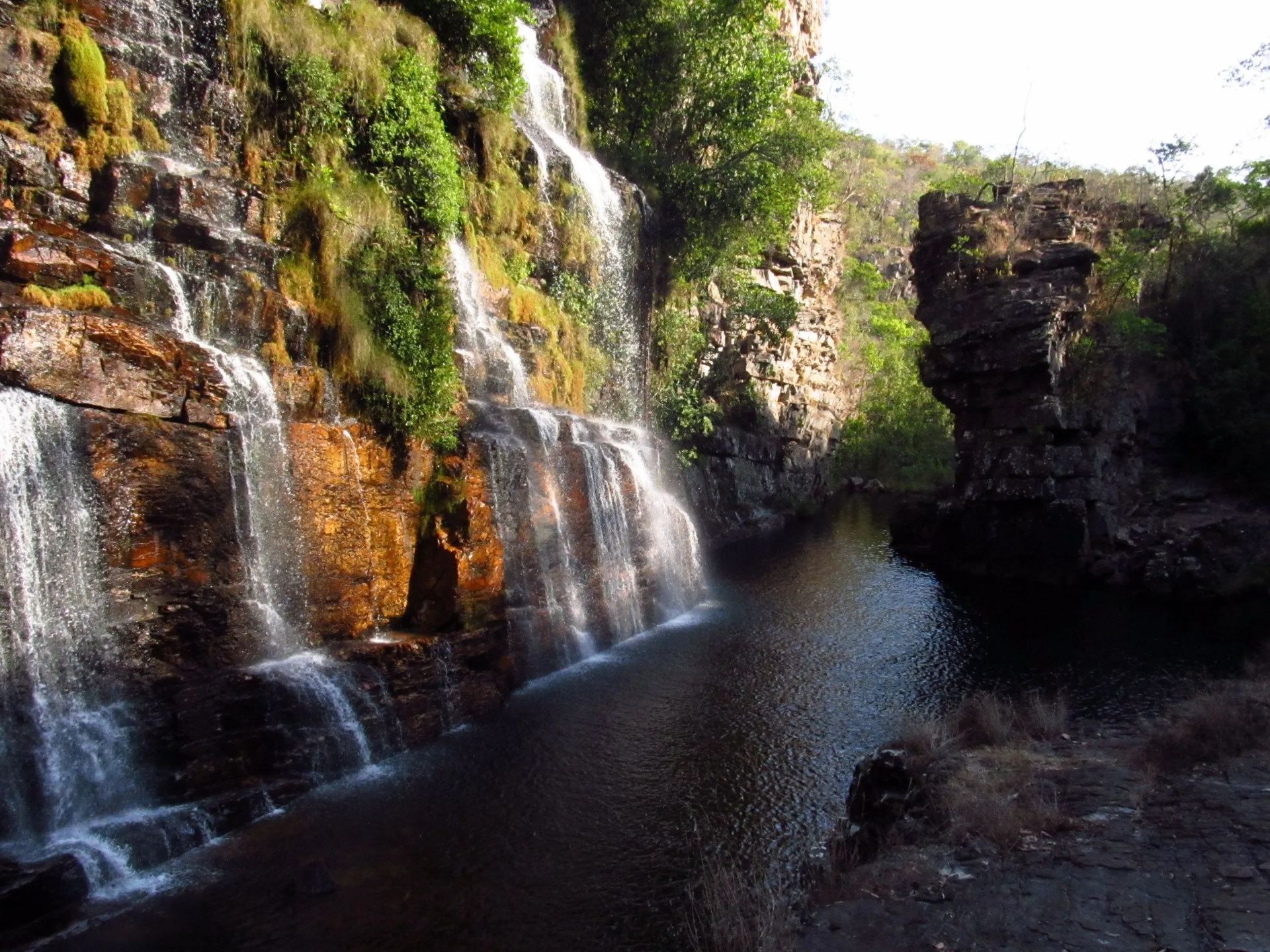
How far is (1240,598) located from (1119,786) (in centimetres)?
1538

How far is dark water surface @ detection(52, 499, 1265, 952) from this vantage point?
773cm

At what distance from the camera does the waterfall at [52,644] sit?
8648 mm

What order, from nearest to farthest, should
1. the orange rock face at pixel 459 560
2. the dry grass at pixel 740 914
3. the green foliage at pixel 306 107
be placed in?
the dry grass at pixel 740 914, the orange rock face at pixel 459 560, the green foliage at pixel 306 107

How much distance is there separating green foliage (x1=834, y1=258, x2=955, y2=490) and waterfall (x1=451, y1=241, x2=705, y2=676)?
27993 mm

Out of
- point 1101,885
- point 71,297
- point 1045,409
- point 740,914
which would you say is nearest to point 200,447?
point 71,297

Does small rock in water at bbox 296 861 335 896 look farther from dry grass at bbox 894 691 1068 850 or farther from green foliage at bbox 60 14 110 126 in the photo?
green foliage at bbox 60 14 110 126

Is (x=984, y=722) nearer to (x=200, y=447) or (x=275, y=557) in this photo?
(x=275, y=557)

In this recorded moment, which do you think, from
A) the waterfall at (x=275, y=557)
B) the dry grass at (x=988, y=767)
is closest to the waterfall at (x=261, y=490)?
the waterfall at (x=275, y=557)

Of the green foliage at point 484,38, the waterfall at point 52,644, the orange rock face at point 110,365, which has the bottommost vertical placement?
the waterfall at point 52,644

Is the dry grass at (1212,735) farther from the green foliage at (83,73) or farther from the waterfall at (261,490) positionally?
the green foliage at (83,73)

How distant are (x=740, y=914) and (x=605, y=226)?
19.8 meters

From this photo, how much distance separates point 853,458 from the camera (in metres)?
48.4

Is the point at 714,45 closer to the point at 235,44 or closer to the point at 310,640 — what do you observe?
the point at 235,44

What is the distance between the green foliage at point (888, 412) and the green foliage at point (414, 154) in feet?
104
